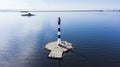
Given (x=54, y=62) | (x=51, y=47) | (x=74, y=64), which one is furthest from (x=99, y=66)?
(x=51, y=47)

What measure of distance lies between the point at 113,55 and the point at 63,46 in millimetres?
5111

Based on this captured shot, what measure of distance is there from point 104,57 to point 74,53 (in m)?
2.96

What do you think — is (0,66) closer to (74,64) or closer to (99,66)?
(74,64)

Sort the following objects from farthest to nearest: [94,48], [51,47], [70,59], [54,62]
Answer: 1. [94,48]
2. [51,47]
3. [70,59]
4. [54,62]

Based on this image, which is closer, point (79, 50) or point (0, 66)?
point (0, 66)

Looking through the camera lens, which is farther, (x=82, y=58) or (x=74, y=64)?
(x=82, y=58)

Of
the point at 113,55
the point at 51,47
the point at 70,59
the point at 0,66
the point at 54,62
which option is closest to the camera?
the point at 0,66

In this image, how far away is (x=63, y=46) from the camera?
2102 cm

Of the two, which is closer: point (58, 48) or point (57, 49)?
point (57, 49)

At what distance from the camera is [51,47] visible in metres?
20.9

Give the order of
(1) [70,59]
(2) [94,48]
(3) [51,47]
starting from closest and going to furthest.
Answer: (1) [70,59] → (3) [51,47] → (2) [94,48]

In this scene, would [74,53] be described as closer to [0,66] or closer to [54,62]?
[54,62]

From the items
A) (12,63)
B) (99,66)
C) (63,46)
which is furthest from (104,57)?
(12,63)

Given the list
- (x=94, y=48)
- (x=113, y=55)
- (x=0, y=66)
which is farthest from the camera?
(x=94, y=48)
